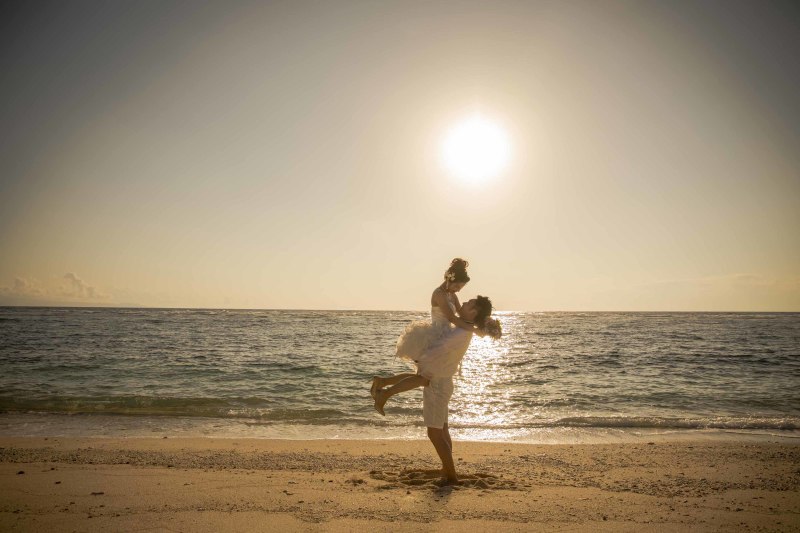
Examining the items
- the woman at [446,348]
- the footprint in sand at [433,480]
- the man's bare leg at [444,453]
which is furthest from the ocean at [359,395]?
the woman at [446,348]

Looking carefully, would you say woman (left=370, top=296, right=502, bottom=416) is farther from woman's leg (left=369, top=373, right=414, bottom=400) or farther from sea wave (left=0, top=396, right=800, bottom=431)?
sea wave (left=0, top=396, right=800, bottom=431)

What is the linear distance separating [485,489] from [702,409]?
1048 cm

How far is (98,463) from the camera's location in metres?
7.09

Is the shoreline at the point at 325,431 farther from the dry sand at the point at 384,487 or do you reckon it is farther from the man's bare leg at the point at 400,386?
the man's bare leg at the point at 400,386

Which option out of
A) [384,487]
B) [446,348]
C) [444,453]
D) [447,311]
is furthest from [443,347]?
[384,487]

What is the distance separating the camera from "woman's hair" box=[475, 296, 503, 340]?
6199mm

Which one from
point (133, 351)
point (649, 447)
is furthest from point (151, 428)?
point (133, 351)

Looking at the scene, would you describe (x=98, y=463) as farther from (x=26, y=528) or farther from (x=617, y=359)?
(x=617, y=359)

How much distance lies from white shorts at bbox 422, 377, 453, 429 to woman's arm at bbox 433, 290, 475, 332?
2.48 ft

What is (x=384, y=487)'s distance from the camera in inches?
237

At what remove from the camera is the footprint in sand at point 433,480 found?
6113 millimetres

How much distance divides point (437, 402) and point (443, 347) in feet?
2.44

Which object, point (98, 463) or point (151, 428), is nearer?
point (98, 463)

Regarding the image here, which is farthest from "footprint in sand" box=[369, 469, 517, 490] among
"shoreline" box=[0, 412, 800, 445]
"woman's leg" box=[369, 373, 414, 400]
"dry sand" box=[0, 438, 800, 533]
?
"shoreline" box=[0, 412, 800, 445]
